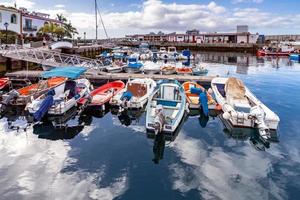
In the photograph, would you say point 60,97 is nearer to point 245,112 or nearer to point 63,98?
point 63,98

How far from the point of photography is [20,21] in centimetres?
5712

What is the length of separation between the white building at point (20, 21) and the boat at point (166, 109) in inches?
1728

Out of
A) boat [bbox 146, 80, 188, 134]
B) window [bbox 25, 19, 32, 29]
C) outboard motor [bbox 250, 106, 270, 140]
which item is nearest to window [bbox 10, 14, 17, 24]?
window [bbox 25, 19, 32, 29]

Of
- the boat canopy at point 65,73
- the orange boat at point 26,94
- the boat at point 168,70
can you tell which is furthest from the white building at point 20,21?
the boat canopy at point 65,73

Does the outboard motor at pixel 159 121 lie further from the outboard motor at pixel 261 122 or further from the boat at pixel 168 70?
the boat at pixel 168 70

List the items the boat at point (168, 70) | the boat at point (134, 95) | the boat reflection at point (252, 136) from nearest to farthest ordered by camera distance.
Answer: the boat reflection at point (252, 136), the boat at point (134, 95), the boat at point (168, 70)

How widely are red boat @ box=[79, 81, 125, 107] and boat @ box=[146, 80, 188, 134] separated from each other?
4115mm

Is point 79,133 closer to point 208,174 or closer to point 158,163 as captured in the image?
point 158,163

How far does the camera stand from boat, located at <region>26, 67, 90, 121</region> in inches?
672

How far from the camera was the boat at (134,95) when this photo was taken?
1931 cm

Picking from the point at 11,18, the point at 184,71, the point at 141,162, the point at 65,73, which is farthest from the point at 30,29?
the point at 141,162

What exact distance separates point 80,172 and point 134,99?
8915 millimetres

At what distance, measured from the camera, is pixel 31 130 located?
52.9 ft

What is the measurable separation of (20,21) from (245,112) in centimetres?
5385
